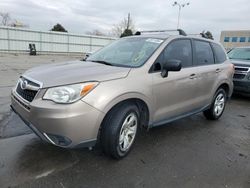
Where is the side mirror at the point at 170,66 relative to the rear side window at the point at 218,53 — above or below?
below

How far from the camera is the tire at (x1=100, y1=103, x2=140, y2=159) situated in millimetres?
2770

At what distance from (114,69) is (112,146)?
3.25 feet

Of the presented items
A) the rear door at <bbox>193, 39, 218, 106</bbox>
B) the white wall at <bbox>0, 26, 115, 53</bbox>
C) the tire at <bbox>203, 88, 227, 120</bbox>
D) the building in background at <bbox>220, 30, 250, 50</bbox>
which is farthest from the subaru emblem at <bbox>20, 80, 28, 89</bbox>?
the building in background at <bbox>220, 30, 250, 50</bbox>

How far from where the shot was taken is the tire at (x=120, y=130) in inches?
109

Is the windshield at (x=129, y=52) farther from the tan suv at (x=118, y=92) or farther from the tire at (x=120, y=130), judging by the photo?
the tire at (x=120, y=130)

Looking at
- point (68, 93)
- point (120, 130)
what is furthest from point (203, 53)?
point (68, 93)

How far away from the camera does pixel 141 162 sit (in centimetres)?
308

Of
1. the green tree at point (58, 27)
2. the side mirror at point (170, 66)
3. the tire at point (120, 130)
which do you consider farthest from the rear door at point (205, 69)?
the green tree at point (58, 27)

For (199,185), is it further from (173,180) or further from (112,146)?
(112,146)

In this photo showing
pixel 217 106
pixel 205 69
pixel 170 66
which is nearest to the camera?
pixel 170 66

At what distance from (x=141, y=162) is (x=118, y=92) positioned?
105 cm

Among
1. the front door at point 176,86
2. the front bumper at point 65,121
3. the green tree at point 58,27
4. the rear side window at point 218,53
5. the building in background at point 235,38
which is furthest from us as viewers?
the building in background at point 235,38

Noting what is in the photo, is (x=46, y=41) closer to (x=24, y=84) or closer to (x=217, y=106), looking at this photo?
(x=217, y=106)

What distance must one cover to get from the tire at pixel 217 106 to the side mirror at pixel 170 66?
196cm
